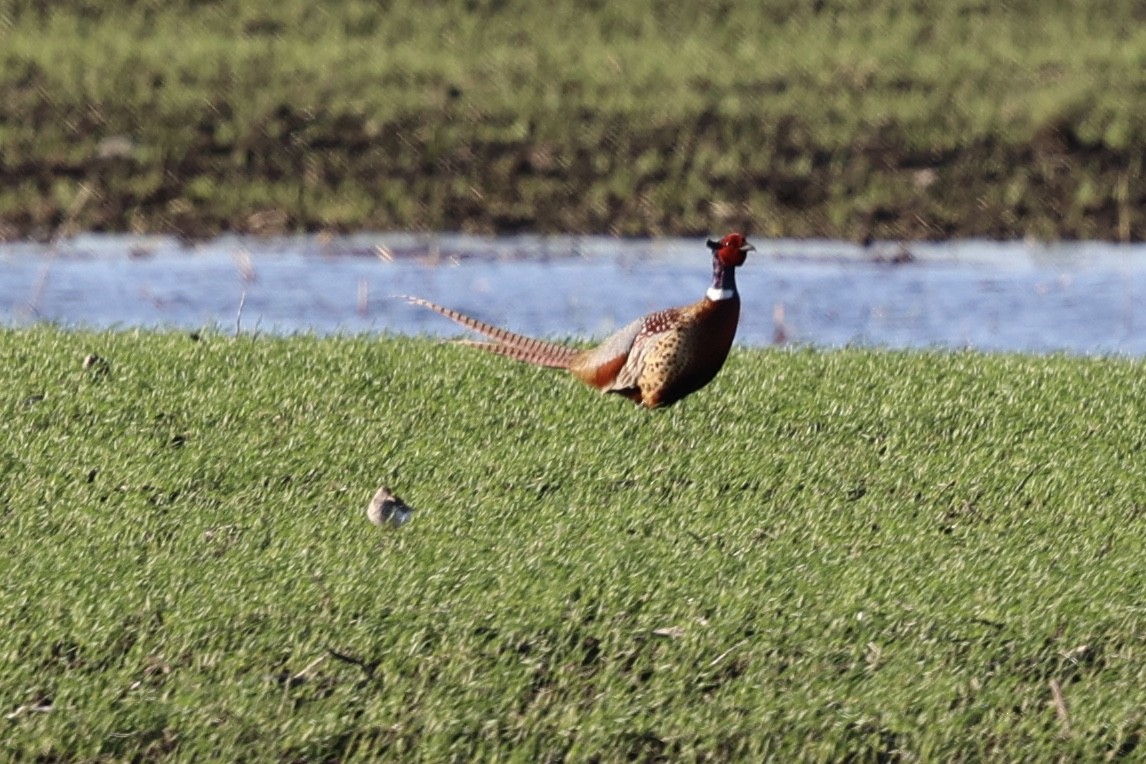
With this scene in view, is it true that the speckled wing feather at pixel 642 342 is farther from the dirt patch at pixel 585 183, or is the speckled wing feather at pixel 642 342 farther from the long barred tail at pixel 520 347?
the dirt patch at pixel 585 183

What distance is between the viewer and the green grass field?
4703 millimetres

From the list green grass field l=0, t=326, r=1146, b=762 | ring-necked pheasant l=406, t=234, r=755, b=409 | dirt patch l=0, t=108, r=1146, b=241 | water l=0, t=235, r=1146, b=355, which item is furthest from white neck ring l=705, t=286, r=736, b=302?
dirt patch l=0, t=108, r=1146, b=241

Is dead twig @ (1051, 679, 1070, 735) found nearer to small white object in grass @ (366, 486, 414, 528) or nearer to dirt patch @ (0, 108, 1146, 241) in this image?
small white object in grass @ (366, 486, 414, 528)

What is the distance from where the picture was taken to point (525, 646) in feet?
16.3

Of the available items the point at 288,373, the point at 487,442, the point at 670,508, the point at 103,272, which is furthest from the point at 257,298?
the point at 670,508

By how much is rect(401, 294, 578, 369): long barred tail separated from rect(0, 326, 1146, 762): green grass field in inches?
3.0

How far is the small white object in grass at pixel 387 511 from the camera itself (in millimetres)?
5648

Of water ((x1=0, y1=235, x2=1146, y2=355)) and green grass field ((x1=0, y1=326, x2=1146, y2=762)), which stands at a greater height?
green grass field ((x1=0, y1=326, x2=1146, y2=762))

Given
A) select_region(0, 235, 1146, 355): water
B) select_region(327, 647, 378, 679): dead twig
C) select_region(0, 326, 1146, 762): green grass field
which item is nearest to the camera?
select_region(0, 326, 1146, 762): green grass field

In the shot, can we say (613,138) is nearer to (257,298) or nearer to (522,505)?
(257,298)

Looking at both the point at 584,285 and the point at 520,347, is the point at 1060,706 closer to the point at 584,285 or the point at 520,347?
the point at 520,347

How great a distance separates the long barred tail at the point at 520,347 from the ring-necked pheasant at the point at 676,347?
0.56ft

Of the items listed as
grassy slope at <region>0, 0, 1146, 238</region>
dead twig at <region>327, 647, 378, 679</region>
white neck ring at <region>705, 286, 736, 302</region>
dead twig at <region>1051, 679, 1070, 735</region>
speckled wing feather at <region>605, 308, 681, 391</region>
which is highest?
dead twig at <region>1051, 679, 1070, 735</region>

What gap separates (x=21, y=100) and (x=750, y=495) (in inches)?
360
